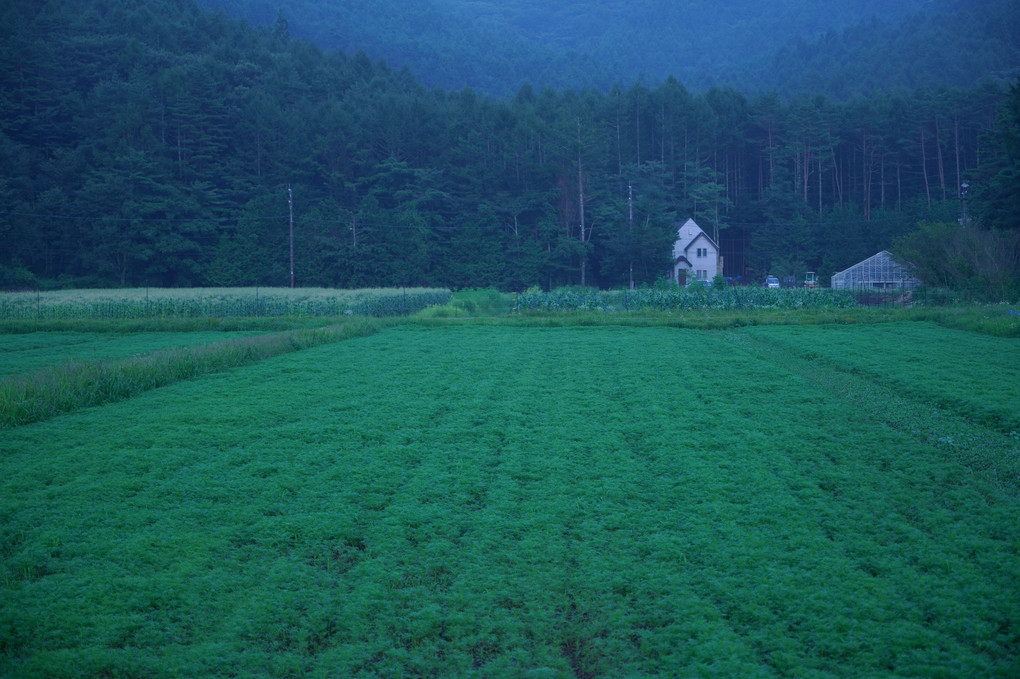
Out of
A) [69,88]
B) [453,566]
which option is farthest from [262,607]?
[69,88]

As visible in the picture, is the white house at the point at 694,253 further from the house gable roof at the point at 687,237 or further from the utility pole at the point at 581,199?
the utility pole at the point at 581,199

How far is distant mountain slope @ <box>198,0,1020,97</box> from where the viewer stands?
3346 inches

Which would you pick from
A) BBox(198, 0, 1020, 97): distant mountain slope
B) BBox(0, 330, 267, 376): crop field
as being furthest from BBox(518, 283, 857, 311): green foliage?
BBox(198, 0, 1020, 97): distant mountain slope

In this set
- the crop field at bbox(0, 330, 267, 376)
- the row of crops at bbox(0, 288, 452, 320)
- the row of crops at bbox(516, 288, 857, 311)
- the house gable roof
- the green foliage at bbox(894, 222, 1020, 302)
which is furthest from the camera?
the house gable roof

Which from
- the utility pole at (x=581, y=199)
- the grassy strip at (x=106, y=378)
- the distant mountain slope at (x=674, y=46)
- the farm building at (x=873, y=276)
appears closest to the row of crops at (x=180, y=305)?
the grassy strip at (x=106, y=378)

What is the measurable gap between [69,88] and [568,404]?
182 ft

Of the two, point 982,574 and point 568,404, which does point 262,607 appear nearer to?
point 982,574

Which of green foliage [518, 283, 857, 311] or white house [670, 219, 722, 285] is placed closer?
green foliage [518, 283, 857, 311]

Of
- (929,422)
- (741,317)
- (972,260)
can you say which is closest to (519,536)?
(929,422)

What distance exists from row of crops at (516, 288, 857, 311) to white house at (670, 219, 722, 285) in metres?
23.1

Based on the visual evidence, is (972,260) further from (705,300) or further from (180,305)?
(180,305)

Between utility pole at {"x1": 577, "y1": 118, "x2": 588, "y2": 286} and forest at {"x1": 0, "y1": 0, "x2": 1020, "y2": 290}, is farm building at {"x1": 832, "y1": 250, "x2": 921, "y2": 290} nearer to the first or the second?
forest at {"x1": 0, "y1": 0, "x2": 1020, "y2": 290}

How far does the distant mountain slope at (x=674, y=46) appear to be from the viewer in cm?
8500

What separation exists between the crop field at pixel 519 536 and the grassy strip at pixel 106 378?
41 centimetres
